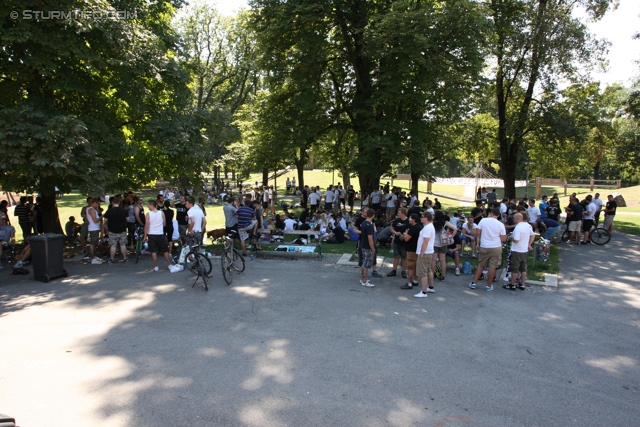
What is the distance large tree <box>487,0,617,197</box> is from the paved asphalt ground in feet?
45.1

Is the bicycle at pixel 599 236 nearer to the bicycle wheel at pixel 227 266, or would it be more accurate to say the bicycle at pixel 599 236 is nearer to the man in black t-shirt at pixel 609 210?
the man in black t-shirt at pixel 609 210

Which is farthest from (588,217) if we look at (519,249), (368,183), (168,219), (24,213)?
(24,213)

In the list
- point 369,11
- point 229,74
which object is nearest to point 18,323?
point 369,11

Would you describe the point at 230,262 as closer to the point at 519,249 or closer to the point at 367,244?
the point at 367,244

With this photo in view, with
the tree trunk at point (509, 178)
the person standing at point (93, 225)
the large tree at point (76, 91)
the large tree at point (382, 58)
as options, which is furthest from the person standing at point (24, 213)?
the tree trunk at point (509, 178)

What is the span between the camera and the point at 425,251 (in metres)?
8.33

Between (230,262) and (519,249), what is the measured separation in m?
6.36

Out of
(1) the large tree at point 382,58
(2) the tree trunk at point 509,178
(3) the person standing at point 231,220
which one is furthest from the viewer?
(2) the tree trunk at point 509,178

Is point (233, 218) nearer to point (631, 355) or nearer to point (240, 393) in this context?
point (240, 393)

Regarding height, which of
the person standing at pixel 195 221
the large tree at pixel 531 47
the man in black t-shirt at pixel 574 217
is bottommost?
the man in black t-shirt at pixel 574 217

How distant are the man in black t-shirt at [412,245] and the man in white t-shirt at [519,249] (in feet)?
6.63

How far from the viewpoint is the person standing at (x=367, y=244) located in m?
8.96

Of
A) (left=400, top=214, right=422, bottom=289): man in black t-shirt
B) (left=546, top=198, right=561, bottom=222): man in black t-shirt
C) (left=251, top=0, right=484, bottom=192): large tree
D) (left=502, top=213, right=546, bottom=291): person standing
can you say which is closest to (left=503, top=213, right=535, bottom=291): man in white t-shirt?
(left=502, top=213, right=546, bottom=291): person standing

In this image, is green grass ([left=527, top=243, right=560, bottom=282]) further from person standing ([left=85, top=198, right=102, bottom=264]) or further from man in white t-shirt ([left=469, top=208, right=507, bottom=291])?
person standing ([left=85, top=198, right=102, bottom=264])
